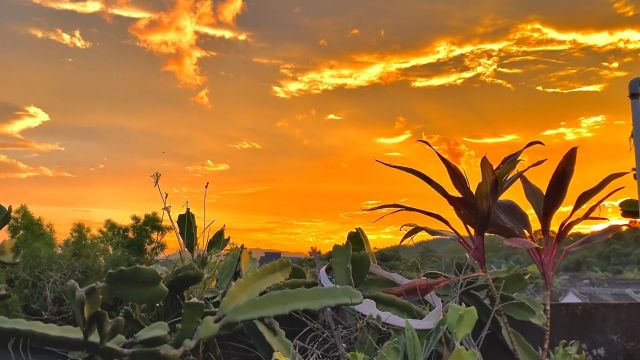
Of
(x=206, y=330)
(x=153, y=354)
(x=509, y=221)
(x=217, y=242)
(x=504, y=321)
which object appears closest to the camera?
(x=153, y=354)

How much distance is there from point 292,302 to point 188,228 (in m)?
0.72

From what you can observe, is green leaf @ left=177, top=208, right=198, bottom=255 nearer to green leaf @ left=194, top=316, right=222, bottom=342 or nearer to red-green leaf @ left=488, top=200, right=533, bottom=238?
green leaf @ left=194, top=316, right=222, bottom=342

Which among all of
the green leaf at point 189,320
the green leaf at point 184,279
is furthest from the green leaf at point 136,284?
the green leaf at point 184,279

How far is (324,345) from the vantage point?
90.6 inches

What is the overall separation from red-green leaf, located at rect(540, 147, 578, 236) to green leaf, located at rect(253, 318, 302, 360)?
3.38ft

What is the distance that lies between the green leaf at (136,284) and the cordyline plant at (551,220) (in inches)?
48.3

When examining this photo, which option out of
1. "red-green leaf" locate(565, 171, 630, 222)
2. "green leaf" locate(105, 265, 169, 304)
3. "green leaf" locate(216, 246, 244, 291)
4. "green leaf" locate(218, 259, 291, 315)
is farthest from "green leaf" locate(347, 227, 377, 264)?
"green leaf" locate(105, 265, 169, 304)

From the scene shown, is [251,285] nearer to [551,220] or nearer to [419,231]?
[419,231]

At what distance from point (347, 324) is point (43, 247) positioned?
3.89 feet

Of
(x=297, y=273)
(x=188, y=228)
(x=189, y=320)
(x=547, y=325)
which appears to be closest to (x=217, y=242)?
(x=188, y=228)

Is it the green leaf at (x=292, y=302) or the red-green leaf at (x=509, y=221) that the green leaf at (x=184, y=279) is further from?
the red-green leaf at (x=509, y=221)

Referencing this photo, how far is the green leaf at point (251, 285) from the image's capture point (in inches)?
79.9

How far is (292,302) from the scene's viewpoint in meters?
1.99

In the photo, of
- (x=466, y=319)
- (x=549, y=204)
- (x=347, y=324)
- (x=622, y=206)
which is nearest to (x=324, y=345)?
(x=347, y=324)
